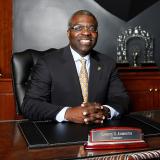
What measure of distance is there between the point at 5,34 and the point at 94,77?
173 centimetres

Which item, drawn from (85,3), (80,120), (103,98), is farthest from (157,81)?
(80,120)

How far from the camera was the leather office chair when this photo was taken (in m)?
2.54

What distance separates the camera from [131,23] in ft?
13.9

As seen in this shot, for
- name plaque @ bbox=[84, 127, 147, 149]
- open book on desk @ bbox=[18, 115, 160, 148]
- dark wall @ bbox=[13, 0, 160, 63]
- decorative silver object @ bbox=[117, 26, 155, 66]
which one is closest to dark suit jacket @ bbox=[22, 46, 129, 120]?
open book on desk @ bbox=[18, 115, 160, 148]

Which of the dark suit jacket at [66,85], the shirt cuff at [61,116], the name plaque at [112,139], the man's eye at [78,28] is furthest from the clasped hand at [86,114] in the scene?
the man's eye at [78,28]

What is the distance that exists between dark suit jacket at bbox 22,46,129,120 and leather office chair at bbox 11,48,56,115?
0.24m

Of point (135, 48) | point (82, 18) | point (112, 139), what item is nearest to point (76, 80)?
point (82, 18)

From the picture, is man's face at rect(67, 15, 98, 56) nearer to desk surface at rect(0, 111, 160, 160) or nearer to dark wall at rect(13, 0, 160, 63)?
desk surface at rect(0, 111, 160, 160)

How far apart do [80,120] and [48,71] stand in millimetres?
603

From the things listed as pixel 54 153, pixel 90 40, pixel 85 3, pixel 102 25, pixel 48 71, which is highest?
pixel 85 3

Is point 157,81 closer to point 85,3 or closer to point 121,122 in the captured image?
point 85,3

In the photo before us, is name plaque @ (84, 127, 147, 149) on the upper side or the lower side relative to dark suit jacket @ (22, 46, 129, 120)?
lower

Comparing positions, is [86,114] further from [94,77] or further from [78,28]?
[78,28]

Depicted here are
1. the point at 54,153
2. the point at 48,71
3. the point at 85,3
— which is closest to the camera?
the point at 54,153
